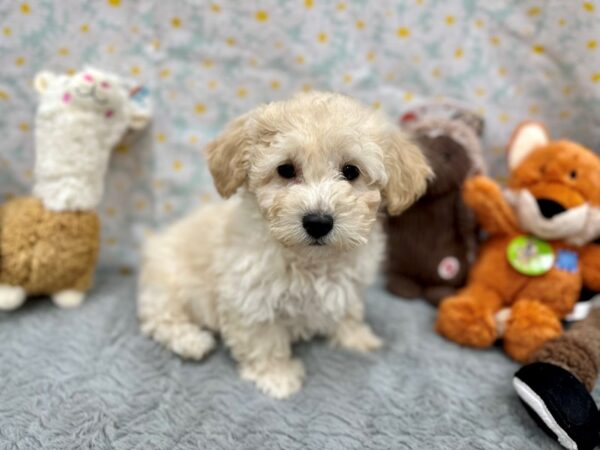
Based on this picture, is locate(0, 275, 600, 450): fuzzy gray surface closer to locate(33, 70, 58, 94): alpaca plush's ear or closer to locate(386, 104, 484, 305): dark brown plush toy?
locate(386, 104, 484, 305): dark brown plush toy

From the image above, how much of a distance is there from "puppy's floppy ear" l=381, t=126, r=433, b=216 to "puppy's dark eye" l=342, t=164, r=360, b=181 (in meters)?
0.12

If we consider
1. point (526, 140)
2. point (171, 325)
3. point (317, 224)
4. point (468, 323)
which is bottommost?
point (171, 325)

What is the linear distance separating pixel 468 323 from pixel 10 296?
220 centimetres

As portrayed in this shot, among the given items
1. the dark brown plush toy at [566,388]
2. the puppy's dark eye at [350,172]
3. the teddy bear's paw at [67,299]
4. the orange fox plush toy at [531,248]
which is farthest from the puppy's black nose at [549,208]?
the teddy bear's paw at [67,299]

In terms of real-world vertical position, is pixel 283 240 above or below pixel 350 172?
below

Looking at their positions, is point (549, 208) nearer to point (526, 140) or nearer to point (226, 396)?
point (526, 140)

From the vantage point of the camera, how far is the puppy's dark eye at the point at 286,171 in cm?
183

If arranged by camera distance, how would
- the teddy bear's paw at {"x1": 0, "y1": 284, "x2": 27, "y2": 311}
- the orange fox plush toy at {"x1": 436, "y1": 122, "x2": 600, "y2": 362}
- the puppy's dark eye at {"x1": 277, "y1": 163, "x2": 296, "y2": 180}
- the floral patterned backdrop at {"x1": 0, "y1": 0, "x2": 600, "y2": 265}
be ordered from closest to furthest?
the puppy's dark eye at {"x1": 277, "y1": 163, "x2": 296, "y2": 180} < the orange fox plush toy at {"x1": 436, "y1": 122, "x2": 600, "y2": 362} < the teddy bear's paw at {"x1": 0, "y1": 284, "x2": 27, "y2": 311} < the floral patterned backdrop at {"x1": 0, "y1": 0, "x2": 600, "y2": 265}

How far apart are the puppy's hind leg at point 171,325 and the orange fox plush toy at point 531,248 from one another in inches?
46.7

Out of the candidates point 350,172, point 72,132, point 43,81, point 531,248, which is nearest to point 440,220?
point 531,248

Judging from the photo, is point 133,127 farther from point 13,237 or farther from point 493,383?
point 493,383

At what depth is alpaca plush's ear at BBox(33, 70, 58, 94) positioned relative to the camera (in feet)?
7.93

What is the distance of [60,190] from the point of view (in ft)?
7.92

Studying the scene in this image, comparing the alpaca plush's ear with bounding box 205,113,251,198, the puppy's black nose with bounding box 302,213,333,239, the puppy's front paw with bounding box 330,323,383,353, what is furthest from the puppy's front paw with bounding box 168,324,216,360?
the puppy's black nose with bounding box 302,213,333,239
